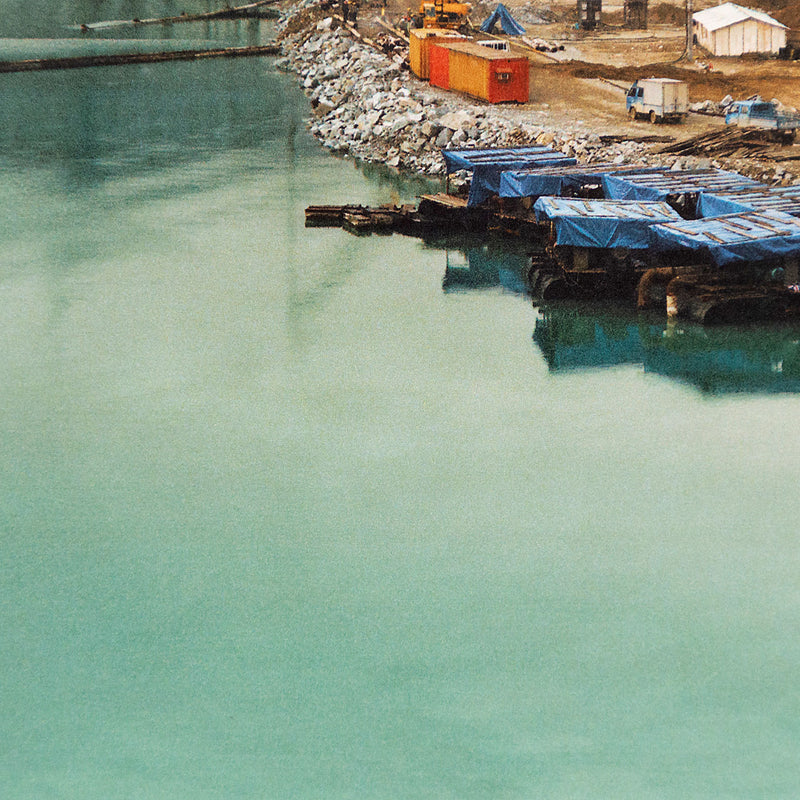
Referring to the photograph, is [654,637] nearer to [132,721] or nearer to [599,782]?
[599,782]

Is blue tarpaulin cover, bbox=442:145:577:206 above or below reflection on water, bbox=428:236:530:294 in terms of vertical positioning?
above

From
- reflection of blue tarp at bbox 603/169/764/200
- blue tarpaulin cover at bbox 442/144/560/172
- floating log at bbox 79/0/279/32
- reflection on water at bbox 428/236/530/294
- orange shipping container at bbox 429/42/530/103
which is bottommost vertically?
reflection on water at bbox 428/236/530/294

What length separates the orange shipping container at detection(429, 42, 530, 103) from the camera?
5222cm

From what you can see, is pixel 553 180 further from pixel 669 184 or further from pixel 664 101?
pixel 664 101

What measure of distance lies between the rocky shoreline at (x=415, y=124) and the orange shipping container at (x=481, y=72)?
32.3 inches

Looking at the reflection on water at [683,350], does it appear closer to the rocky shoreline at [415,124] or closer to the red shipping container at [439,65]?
the rocky shoreline at [415,124]

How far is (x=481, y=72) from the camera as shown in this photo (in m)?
53.3

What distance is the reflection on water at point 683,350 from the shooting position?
25.3 meters

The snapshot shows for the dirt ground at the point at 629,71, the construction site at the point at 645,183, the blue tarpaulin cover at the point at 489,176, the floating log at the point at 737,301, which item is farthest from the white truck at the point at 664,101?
the floating log at the point at 737,301

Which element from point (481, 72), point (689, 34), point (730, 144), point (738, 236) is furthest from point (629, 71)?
point (738, 236)

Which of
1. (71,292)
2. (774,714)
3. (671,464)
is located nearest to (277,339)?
(71,292)

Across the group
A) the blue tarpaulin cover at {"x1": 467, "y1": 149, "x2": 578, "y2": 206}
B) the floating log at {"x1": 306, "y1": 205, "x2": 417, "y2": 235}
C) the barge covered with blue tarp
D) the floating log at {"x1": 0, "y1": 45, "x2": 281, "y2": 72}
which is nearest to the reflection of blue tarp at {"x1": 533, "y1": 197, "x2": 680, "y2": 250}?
the barge covered with blue tarp

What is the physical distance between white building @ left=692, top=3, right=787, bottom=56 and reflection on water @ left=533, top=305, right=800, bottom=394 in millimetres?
39307

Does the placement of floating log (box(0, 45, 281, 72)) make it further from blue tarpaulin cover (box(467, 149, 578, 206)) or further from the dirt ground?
blue tarpaulin cover (box(467, 149, 578, 206))
